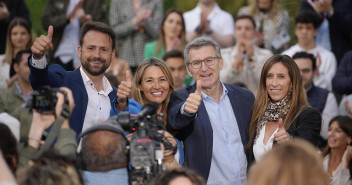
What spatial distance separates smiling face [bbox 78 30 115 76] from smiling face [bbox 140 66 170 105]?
408 millimetres

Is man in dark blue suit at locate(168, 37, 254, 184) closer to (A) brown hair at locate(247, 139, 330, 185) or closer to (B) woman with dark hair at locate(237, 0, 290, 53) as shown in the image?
(A) brown hair at locate(247, 139, 330, 185)

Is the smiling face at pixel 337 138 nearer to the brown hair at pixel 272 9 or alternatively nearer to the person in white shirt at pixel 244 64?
the person in white shirt at pixel 244 64

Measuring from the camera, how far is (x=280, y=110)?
5.39 m

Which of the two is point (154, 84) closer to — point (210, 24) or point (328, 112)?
point (328, 112)

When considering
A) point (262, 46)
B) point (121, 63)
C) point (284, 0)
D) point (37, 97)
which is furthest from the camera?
point (284, 0)

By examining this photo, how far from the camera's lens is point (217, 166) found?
529 centimetres

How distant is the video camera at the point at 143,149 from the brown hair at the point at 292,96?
61.4 inches

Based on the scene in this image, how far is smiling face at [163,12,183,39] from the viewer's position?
873cm

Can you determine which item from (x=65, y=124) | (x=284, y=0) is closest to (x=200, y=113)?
(x=65, y=124)

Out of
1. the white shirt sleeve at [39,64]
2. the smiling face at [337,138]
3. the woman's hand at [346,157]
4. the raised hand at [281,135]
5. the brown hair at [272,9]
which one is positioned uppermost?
the brown hair at [272,9]

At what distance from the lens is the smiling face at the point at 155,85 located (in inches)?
222

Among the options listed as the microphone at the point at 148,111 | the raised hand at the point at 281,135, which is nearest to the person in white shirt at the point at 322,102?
the raised hand at the point at 281,135

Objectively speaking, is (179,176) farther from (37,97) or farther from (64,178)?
(37,97)

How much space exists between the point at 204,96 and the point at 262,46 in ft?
13.3
